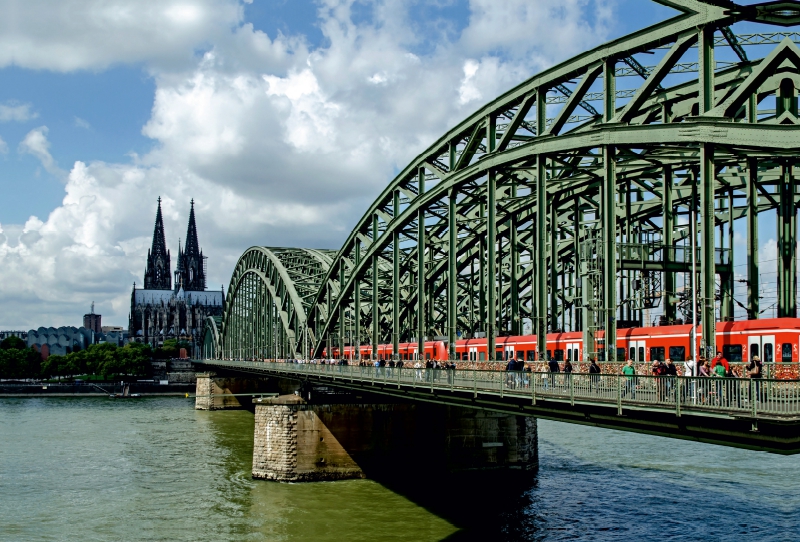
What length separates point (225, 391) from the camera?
106938 millimetres

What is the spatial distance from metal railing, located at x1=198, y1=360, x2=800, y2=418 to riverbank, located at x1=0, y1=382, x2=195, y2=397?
118 meters

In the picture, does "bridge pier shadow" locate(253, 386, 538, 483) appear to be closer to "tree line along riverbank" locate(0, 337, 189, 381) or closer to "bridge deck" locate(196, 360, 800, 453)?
"bridge deck" locate(196, 360, 800, 453)

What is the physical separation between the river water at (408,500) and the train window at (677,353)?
6.45m

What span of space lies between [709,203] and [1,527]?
2965 centimetres

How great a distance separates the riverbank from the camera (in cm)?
13538

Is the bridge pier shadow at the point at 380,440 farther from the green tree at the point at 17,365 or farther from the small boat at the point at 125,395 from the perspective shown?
the green tree at the point at 17,365

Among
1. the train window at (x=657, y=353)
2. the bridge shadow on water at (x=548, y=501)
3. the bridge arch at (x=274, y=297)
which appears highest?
the bridge arch at (x=274, y=297)

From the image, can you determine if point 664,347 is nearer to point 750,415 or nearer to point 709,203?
point 709,203

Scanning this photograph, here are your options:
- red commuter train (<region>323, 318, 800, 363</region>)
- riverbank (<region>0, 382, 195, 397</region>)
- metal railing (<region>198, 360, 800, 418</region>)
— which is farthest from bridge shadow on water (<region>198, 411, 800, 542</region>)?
riverbank (<region>0, 382, 195, 397</region>)

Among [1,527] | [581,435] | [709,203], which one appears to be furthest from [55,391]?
[709,203]

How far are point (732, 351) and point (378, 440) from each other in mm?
21636

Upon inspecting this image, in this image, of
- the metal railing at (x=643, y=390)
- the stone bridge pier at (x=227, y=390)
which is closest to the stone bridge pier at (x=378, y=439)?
the metal railing at (x=643, y=390)

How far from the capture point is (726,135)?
26.6 m

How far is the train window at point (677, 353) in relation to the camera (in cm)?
3089
